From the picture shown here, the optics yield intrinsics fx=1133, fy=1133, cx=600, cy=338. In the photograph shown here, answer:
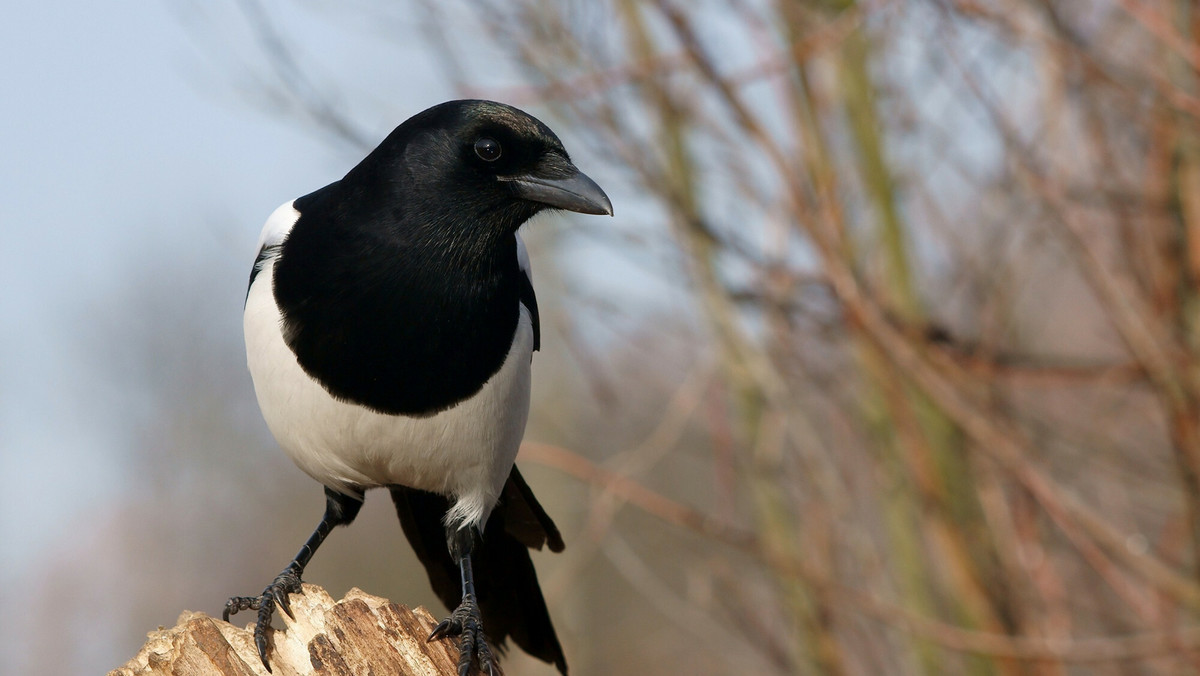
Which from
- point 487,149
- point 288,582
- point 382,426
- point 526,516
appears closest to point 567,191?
point 487,149

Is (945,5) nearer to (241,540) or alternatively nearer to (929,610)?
(929,610)

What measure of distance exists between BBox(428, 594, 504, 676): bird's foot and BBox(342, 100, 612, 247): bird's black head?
28.4 inches

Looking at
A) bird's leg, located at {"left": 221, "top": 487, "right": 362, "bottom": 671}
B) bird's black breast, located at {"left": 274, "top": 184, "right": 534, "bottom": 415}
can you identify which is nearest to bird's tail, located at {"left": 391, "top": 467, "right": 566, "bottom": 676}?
bird's leg, located at {"left": 221, "top": 487, "right": 362, "bottom": 671}

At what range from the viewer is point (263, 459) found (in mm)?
14469

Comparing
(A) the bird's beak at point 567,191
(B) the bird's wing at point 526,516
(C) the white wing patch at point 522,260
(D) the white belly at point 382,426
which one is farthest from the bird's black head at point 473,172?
(B) the bird's wing at point 526,516

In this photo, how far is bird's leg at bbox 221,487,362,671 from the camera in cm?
200

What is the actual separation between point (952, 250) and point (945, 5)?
83 centimetres

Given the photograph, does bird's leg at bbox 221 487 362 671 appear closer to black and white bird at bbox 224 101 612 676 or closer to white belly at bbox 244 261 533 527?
black and white bird at bbox 224 101 612 676

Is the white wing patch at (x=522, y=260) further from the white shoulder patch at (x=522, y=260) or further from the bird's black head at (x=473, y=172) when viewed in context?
the bird's black head at (x=473, y=172)

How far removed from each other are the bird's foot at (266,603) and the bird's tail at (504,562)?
0.44 metres

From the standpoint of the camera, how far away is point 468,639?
2084 mm

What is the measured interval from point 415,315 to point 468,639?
1.98ft

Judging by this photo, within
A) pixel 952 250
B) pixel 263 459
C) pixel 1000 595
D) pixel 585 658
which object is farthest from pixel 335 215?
pixel 263 459

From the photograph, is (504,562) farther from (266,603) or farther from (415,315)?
(415,315)
